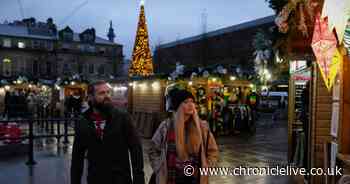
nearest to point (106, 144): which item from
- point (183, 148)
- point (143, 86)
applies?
point (183, 148)

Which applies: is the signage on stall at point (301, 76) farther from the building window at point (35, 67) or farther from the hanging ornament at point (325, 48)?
the building window at point (35, 67)

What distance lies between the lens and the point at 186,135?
13.2 feet

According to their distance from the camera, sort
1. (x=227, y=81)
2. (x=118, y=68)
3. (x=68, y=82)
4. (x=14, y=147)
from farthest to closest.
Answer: (x=118, y=68) → (x=68, y=82) → (x=227, y=81) → (x=14, y=147)

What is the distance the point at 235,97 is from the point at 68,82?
48.2 ft

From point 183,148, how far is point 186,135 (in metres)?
0.14

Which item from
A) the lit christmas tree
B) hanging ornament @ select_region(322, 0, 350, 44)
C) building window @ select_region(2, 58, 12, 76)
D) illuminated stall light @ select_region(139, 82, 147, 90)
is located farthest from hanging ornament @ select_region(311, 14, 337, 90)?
building window @ select_region(2, 58, 12, 76)

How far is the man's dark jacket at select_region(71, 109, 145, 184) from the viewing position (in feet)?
12.2

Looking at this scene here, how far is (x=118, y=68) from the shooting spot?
2633 inches

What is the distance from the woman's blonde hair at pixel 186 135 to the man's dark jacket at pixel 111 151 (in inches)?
16.1

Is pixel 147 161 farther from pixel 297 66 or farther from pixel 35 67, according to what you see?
pixel 35 67

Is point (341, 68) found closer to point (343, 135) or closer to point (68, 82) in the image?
point (343, 135)

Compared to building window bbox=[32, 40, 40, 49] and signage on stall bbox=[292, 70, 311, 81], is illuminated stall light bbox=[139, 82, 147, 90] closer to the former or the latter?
signage on stall bbox=[292, 70, 311, 81]

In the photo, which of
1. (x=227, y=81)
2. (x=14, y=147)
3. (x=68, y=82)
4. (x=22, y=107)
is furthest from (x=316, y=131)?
(x=68, y=82)

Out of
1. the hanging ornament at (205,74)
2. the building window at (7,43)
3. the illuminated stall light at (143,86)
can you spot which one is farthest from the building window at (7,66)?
the hanging ornament at (205,74)
